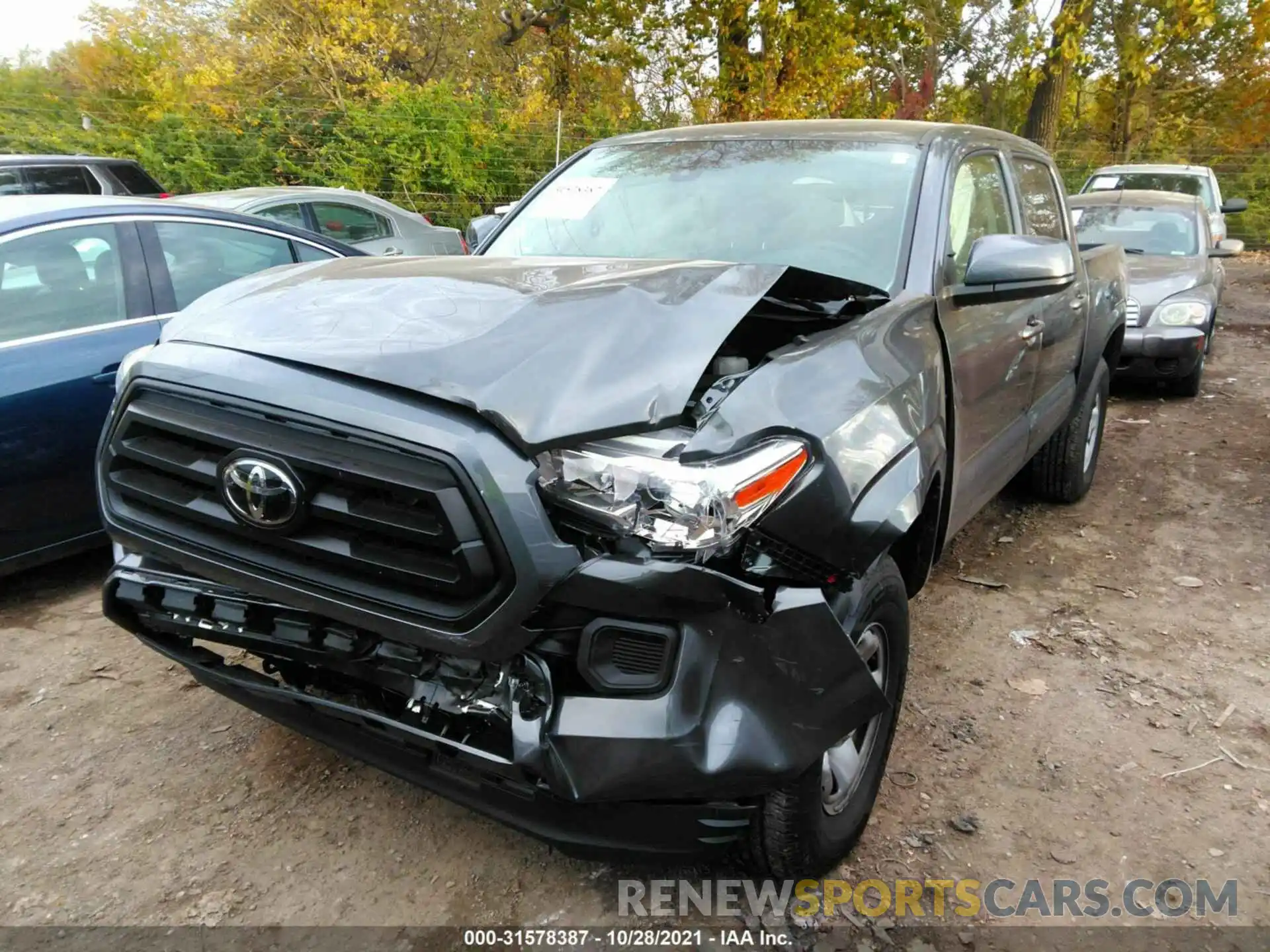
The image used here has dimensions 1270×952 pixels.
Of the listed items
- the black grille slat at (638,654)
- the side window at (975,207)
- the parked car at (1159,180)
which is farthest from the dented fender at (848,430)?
the parked car at (1159,180)

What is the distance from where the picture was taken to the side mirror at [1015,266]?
2680 millimetres

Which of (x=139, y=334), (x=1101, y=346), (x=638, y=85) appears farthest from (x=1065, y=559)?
(x=638, y=85)

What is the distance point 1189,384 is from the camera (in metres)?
7.22

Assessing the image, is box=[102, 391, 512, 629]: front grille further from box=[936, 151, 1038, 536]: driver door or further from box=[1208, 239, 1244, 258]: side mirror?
box=[1208, 239, 1244, 258]: side mirror

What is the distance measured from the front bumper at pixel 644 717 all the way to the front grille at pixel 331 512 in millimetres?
131

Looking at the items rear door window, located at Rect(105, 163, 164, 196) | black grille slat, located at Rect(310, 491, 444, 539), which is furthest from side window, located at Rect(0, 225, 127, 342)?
rear door window, located at Rect(105, 163, 164, 196)

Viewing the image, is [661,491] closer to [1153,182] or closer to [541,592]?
[541,592]

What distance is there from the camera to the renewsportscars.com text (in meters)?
2.16

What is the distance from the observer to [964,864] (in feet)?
7.57

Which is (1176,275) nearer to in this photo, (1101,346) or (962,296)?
(1101,346)

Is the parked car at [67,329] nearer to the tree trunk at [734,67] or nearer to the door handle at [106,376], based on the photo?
the door handle at [106,376]

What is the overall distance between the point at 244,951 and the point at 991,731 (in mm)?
2213

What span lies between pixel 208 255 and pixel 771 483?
355 centimetres

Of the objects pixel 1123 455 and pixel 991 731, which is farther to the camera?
pixel 1123 455
